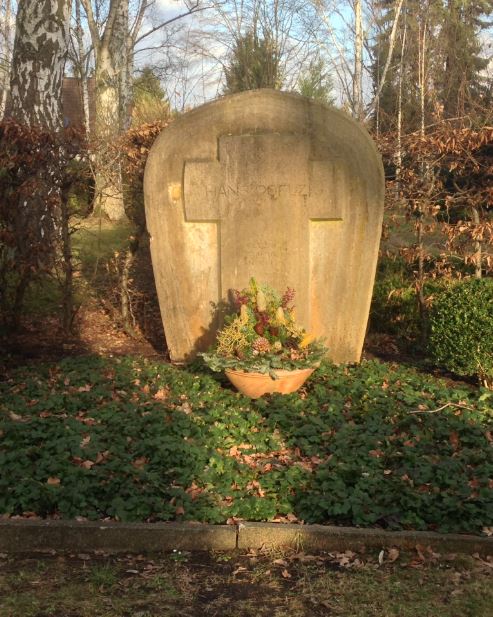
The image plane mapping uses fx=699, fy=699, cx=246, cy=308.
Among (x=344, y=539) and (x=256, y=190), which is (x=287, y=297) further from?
(x=344, y=539)

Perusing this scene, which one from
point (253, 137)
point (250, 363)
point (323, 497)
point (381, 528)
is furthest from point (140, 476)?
point (253, 137)

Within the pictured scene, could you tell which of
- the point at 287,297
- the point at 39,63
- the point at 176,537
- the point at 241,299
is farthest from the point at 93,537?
the point at 39,63

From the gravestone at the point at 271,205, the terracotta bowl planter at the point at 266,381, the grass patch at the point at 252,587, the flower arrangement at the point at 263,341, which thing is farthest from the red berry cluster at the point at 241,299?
the grass patch at the point at 252,587

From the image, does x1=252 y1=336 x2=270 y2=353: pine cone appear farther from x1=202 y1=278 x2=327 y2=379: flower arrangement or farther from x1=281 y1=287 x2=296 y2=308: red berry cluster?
x1=281 y1=287 x2=296 y2=308: red berry cluster

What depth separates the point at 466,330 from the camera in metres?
6.41

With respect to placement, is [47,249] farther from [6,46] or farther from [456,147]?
[6,46]

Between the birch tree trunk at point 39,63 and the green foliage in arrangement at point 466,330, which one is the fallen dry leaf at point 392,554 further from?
the birch tree trunk at point 39,63

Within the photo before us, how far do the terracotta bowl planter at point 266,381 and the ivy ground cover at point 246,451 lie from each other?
0.12 meters

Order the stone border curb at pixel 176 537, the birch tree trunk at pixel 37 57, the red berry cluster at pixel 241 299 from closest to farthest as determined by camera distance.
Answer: the stone border curb at pixel 176 537, the red berry cluster at pixel 241 299, the birch tree trunk at pixel 37 57

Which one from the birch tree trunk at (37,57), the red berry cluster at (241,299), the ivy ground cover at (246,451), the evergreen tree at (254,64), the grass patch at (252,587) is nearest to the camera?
the grass patch at (252,587)

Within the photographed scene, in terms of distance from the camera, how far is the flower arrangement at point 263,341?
5941 millimetres

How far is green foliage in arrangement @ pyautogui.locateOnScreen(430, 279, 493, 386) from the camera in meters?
6.34

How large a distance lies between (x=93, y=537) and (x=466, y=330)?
398 centimetres

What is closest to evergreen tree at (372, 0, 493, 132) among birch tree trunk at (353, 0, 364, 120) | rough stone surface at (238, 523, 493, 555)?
birch tree trunk at (353, 0, 364, 120)
